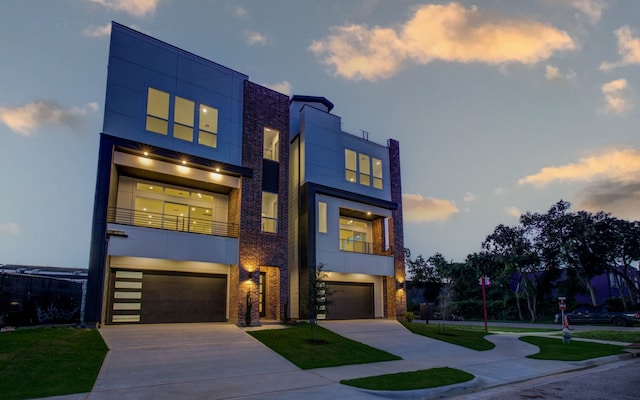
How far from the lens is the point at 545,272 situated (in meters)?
41.3

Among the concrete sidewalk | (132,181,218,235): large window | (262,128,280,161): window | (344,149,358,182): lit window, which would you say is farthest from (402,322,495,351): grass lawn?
(262,128,280,161): window

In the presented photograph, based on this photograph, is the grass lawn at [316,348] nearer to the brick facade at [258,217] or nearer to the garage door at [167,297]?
the brick facade at [258,217]

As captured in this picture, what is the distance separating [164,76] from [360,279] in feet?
56.6

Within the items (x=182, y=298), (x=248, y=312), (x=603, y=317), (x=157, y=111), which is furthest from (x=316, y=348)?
(x=603, y=317)

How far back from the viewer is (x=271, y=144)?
24.8 m

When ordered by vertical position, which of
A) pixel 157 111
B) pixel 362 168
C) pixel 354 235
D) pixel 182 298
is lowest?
pixel 182 298

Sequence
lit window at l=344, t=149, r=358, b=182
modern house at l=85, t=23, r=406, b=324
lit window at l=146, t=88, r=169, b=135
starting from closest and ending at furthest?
modern house at l=85, t=23, r=406, b=324, lit window at l=146, t=88, r=169, b=135, lit window at l=344, t=149, r=358, b=182

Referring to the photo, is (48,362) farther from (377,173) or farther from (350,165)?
(377,173)

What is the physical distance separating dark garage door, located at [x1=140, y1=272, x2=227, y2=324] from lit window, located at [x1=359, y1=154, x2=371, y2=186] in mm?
11444

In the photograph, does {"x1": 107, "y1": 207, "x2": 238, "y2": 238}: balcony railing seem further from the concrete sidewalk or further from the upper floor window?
the concrete sidewalk

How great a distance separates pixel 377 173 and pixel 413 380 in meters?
19.4

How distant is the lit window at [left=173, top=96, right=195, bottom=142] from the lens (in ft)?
67.7

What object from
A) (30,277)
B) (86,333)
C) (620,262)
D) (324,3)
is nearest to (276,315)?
(86,333)

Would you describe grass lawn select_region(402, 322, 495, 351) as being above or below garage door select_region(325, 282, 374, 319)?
below
